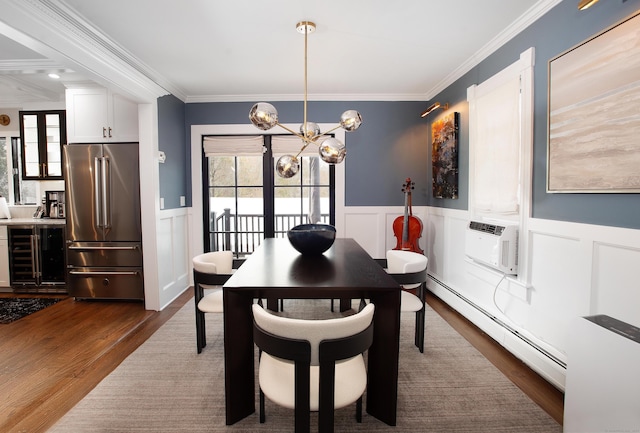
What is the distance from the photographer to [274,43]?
2.83 m

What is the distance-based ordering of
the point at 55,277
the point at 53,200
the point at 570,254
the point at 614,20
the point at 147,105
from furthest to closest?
the point at 53,200, the point at 55,277, the point at 147,105, the point at 570,254, the point at 614,20

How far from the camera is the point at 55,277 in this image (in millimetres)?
4113

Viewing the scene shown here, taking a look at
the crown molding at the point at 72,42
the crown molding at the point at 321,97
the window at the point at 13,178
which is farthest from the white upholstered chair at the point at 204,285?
the window at the point at 13,178

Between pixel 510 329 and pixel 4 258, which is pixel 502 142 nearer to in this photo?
pixel 510 329

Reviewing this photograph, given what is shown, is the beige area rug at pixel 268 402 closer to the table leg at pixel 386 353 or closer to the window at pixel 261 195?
the table leg at pixel 386 353

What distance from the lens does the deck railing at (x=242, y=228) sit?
4625mm

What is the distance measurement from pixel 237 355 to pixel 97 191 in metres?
2.95

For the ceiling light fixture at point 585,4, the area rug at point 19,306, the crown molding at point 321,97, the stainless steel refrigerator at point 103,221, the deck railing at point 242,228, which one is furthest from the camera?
the deck railing at point 242,228

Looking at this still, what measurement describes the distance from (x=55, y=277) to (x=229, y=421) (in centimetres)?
362

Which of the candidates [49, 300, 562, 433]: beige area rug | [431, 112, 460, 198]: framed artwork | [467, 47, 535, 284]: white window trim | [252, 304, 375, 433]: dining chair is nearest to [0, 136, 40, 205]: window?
[49, 300, 562, 433]: beige area rug

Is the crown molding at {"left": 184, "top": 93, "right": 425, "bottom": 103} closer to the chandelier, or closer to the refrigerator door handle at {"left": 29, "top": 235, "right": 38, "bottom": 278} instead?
the chandelier

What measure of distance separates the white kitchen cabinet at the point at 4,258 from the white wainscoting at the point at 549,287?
533 centimetres

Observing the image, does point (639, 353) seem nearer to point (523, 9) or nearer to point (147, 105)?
point (523, 9)

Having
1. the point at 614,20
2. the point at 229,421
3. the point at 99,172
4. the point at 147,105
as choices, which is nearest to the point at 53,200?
the point at 99,172
